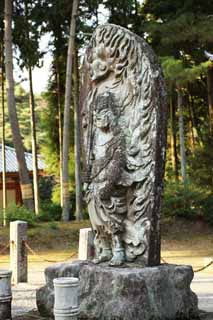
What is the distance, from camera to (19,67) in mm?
23078

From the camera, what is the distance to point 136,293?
606 cm

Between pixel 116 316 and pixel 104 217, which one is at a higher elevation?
pixel 104 217

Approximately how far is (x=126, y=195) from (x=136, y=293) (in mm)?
1247

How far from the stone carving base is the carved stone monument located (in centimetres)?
1

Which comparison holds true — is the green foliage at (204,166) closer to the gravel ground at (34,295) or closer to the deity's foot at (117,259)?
the gravel ground at (34,295)

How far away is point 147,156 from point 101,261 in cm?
137

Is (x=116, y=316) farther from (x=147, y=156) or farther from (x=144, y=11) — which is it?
(x=144, y=11)

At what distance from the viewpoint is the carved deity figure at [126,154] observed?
6.61 metres

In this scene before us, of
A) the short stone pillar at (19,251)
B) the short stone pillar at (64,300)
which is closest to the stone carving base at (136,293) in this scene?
the short stone pillar at (64,300)

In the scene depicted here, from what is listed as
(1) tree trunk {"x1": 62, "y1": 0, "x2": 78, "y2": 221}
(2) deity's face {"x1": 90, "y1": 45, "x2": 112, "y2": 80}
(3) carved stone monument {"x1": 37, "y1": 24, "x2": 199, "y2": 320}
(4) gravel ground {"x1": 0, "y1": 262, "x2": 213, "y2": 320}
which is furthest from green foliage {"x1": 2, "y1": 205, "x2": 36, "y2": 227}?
(2) deity's face {"x1": 90, "y1": 45, "x2": 112, "y2": 80}

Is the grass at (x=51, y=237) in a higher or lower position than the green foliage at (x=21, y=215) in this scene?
lower

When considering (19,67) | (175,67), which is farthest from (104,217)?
(19,67)

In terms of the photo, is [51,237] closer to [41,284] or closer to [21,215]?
[21,215]

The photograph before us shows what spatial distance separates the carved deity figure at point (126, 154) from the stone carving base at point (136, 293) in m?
0.30
